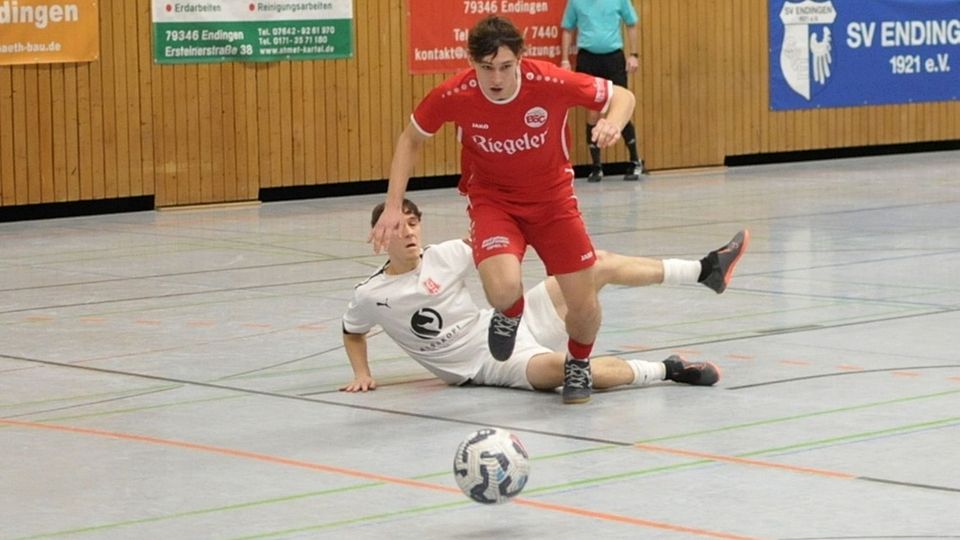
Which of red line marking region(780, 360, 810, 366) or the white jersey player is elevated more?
Result: the white jersey player

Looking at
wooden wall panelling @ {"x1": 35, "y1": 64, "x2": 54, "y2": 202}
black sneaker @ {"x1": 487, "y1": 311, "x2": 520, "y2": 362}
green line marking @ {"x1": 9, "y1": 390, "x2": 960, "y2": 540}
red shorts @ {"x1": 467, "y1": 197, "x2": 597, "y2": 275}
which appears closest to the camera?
green line marking @ {"x1": 9, "y1": 390, "x2": 960, "y2": 540}

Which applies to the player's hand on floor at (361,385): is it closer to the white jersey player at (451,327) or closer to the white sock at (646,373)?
the white jersey player at (451,327)

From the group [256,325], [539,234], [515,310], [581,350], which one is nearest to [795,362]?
[581,350]

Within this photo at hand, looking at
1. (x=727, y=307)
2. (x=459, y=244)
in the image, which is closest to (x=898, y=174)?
(x=727, y=307)

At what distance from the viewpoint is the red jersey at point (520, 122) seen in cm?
822

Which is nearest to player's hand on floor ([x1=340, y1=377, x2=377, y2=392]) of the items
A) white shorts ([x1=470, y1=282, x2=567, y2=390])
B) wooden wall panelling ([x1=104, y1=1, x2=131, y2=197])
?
white shorts ([x1=470, y1=282, x2=567, y2=390])

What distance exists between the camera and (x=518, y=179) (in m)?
8.35

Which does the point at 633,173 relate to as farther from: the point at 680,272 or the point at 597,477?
the point at 597,477

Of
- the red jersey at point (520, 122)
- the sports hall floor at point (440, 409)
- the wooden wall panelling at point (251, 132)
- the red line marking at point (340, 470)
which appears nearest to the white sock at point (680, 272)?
the sports hall floor at point (440, 409)

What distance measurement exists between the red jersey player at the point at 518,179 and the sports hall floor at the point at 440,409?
0.38 metres

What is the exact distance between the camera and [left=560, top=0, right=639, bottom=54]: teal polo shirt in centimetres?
1966

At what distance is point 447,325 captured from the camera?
8.37m

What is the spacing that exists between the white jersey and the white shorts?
7 centimetres

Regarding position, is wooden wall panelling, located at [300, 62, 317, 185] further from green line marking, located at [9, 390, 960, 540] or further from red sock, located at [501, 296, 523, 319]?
green line marking, located at [9, 390, 960, 540]
